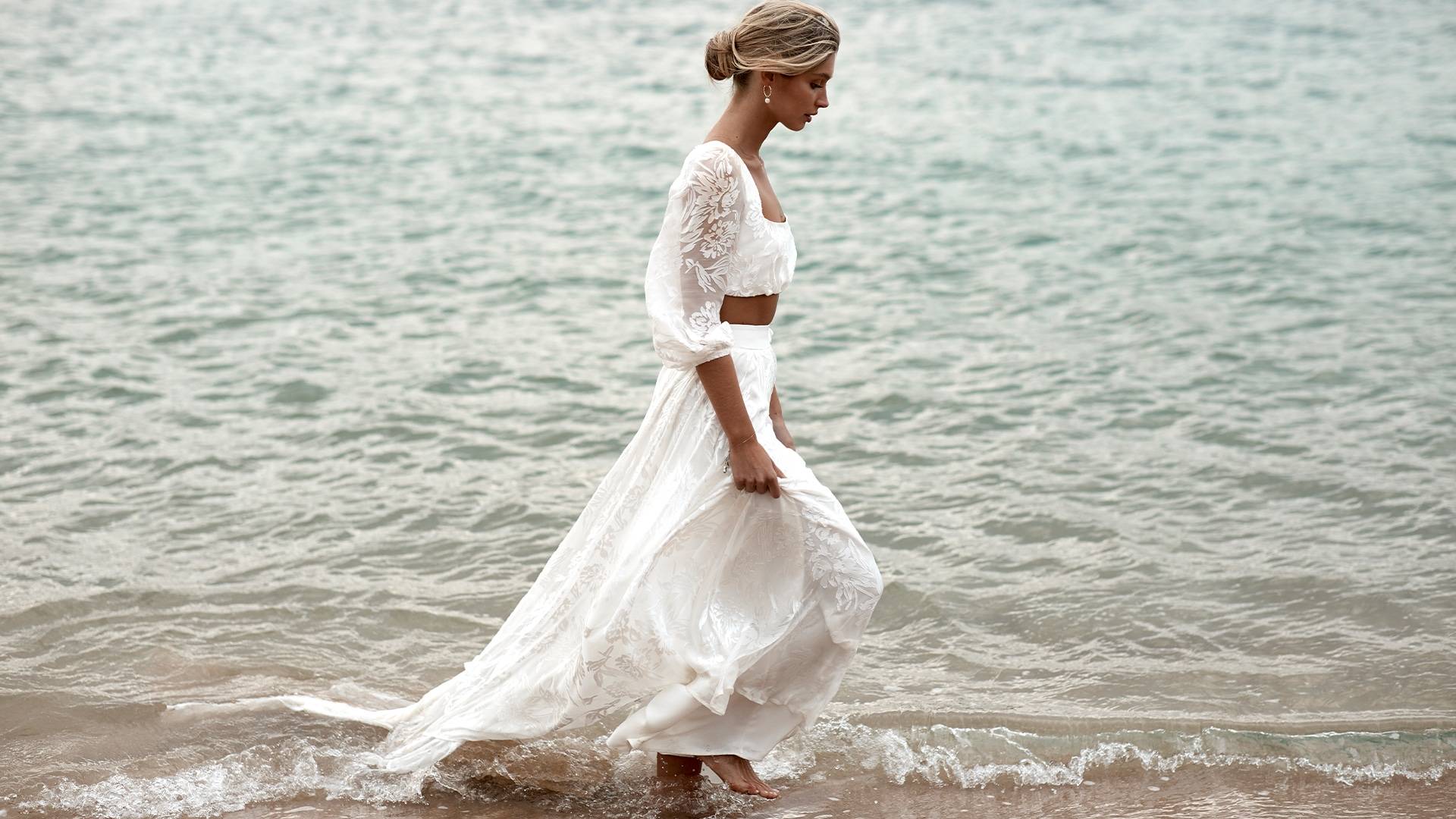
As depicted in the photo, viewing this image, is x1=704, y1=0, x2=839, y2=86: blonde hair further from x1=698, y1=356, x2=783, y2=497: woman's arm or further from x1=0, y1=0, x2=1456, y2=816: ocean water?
x1=0, y1=0, x2=1456, y2=816: ocean water

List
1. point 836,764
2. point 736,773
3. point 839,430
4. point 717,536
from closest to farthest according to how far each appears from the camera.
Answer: point 717,536 < point 736,773 < point 836,764 < point 839,430

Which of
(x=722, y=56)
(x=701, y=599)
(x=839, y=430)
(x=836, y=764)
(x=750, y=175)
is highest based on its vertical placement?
(x=722, y=56)

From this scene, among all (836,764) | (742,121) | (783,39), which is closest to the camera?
(783,39)

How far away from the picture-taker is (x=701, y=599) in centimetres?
358

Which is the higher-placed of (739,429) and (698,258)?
(698,258)

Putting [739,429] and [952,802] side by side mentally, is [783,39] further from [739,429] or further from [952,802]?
[952,802]

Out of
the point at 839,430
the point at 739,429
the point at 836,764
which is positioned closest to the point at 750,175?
the point at 739,429

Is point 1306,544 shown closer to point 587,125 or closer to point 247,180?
point 247,180

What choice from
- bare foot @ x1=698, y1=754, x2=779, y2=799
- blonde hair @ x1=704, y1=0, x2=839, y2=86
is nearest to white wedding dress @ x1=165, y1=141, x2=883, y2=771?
Result: bare foot @ x1=698, y1=754, x2=779, y2=799

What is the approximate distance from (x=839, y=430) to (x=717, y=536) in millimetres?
3677

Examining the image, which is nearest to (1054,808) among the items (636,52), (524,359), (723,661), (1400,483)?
(723,661)

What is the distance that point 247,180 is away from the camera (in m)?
13.3

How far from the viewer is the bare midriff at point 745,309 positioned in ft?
11.7

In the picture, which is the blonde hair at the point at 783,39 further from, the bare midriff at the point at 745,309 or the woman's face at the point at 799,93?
the bare midriff at the point at 745,309
